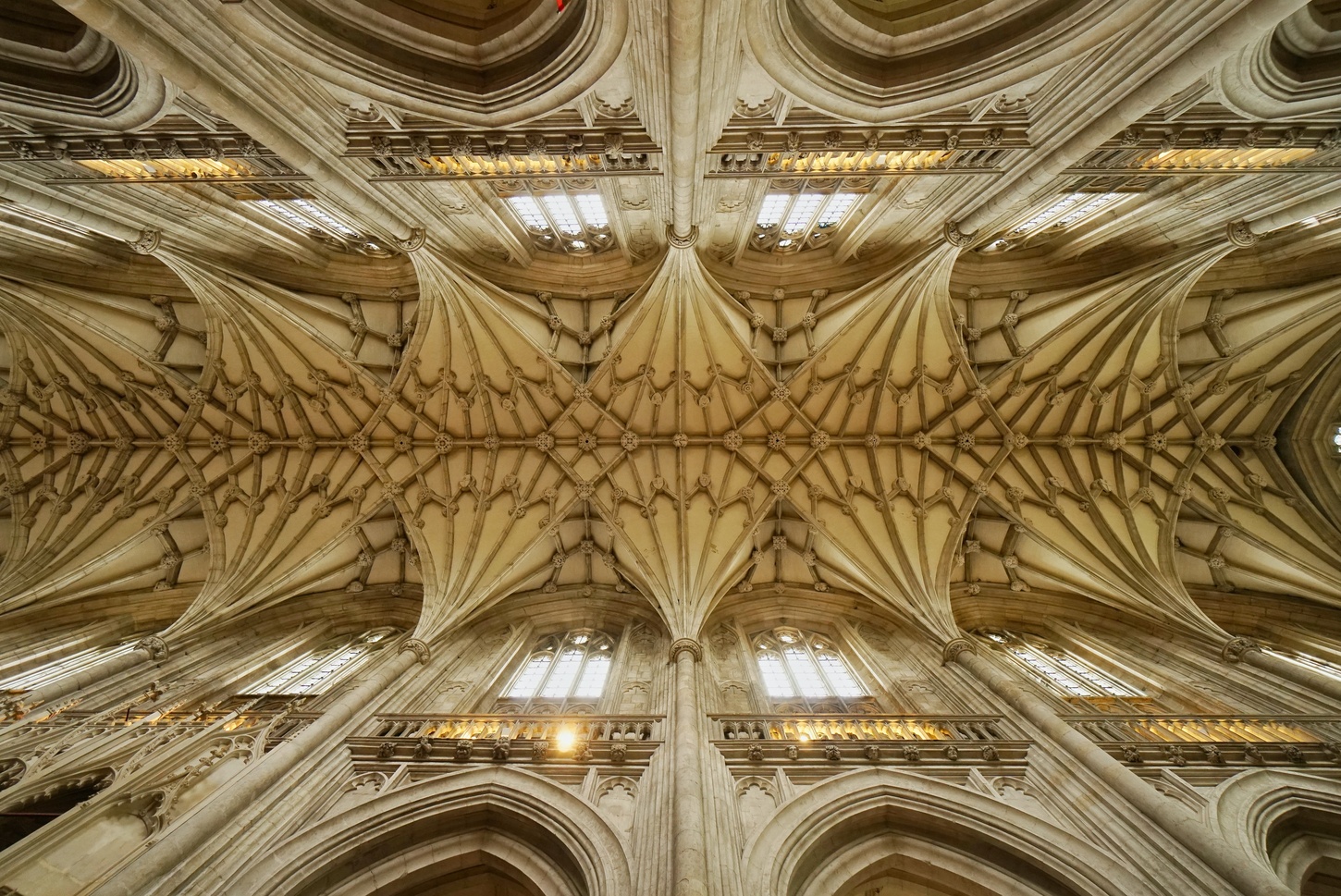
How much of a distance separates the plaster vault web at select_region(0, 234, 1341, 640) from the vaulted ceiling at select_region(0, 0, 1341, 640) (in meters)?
0.09

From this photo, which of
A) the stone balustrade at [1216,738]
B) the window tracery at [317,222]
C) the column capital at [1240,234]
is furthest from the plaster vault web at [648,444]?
the stone balustrade at [1216,738]

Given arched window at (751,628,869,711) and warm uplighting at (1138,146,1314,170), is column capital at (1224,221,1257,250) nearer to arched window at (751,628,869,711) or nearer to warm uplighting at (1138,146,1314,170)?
warm uplighting at (1138,146,1314,170)

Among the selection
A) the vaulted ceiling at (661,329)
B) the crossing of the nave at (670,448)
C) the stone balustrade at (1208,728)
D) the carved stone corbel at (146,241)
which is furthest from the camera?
the carved stone corbel at (146,241)

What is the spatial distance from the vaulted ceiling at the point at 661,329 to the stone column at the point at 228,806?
11.5ft

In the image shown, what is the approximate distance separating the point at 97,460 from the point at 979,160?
20163 millimetres

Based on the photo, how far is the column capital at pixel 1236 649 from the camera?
10008 mm

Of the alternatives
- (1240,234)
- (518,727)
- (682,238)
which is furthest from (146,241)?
(1240,234)

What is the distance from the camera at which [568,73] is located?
7.35 metres

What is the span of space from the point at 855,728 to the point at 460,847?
5544mm

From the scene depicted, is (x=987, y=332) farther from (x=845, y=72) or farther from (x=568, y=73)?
(x=568, y=73)

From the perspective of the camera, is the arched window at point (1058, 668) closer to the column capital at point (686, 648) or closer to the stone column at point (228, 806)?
the column capital at point (686, 648)

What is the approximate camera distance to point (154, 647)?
10.3 meters

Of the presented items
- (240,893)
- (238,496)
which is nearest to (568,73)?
(240,893)

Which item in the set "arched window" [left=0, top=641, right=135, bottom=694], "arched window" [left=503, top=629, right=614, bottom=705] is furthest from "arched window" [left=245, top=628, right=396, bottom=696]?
"arched window" [left=503, top=629, right=614, bottom=705]
